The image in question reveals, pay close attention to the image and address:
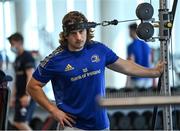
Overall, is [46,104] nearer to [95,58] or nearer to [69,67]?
[69,67]

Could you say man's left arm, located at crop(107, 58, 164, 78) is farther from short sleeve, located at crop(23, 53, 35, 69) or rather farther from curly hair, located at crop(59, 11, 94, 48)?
short sleeve, located at crop(23, 53, 35, 69)

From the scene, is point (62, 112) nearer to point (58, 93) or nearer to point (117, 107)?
point (58, 93)

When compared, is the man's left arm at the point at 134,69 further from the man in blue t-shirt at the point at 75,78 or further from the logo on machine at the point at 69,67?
the logo on machine at the point at 69,67

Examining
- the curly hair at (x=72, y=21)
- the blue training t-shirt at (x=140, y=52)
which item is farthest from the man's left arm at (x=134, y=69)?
the blue training t-shirt at (x=140, y=52)

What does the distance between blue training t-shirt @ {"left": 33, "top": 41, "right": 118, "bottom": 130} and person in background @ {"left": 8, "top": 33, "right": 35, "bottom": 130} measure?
8.97 ft

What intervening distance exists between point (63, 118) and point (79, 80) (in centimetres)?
26

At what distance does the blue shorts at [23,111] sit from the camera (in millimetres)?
6280

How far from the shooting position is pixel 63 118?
10.9ft

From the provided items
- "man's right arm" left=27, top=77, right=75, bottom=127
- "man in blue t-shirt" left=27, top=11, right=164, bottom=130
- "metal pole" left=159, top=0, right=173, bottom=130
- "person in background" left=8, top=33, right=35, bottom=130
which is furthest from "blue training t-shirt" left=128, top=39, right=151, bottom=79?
"man's right arm" left=27, top=77, right=75, bottom=127

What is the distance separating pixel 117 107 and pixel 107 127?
134 cm

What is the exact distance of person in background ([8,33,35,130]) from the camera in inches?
243

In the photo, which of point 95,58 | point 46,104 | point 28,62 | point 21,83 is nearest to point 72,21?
point 95,58

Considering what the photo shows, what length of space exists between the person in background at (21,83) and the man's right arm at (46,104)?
269cm

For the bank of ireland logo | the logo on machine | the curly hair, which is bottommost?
the logo on machine
